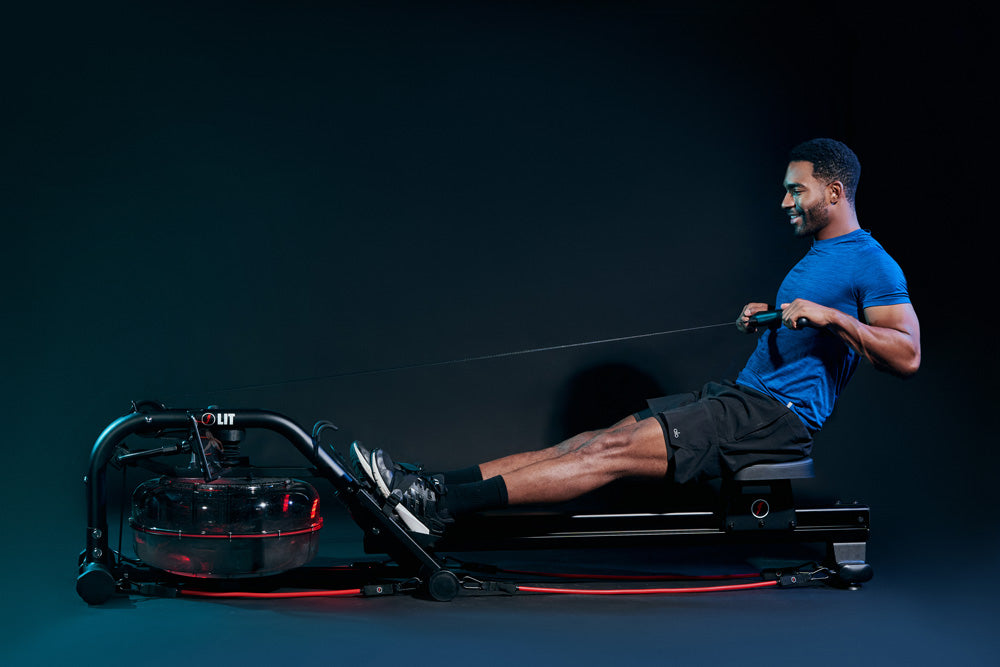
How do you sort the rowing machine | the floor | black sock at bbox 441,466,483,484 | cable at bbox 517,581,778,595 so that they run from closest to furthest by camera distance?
the floor < the rowing machine < cable at bbox 517,581,778,595 < black sock at bbox 441,466,483,484

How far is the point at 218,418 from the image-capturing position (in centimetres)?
235

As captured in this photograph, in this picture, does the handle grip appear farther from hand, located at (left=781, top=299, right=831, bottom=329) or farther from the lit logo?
the lit logo

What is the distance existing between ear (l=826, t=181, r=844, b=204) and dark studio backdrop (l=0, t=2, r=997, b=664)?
89 cm

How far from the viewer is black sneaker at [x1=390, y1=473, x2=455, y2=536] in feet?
7.90

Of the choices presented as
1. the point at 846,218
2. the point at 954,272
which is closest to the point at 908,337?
the point at 846,218

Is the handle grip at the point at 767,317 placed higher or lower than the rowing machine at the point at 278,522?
higher

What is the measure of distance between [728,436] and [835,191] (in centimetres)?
93

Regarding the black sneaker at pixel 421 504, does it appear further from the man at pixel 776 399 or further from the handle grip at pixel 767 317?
the handle grip at pixel 767 317

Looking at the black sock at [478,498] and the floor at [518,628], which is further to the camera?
the black sock at [478,498]

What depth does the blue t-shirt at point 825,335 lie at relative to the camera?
256 cm

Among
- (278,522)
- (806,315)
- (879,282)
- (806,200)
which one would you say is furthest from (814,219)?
(278,522)

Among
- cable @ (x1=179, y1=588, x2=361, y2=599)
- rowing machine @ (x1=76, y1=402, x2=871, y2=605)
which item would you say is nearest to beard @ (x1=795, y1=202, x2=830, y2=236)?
rowing machine @ (x1=76, y1=402, x2=871, y2=605)

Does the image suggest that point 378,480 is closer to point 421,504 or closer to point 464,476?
point 421,504

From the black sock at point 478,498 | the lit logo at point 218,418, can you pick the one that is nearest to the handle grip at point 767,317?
the black sock at point 478,498
